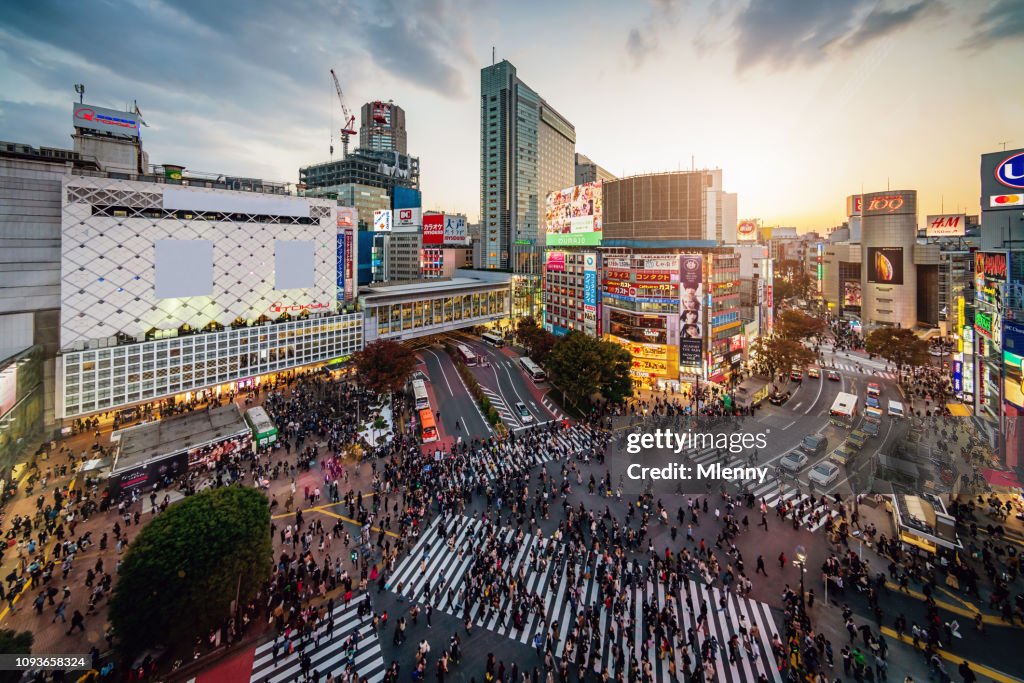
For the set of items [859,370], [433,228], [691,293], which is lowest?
[859,370]

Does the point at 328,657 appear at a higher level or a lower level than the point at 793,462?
lower

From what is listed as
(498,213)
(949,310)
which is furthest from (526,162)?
(949,310)

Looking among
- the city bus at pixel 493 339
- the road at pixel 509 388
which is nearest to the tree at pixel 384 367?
the road at pixel 509 388

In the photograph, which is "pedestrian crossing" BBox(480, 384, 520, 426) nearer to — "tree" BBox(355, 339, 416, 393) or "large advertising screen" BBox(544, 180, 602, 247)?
"tree" BBox(355, 339, 416, 393)

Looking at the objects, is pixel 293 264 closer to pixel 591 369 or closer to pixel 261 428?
pixel 261 428


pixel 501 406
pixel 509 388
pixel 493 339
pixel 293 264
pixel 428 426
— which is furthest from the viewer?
pixel 493 339

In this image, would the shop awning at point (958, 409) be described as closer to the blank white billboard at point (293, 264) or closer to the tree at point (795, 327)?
the tree at point (795, 327)

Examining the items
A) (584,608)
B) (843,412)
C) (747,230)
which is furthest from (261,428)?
(747,230)

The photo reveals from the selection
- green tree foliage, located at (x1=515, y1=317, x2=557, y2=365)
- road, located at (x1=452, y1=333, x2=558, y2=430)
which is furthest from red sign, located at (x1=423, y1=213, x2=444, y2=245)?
green tree foliage, located at (x1=515, y1=317, x2=557, y2=365)
